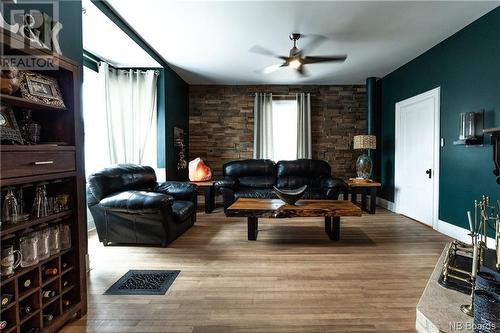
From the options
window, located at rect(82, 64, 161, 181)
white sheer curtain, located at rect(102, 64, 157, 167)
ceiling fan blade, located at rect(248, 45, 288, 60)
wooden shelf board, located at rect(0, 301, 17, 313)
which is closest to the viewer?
wooden shelf board, located at rect(0, 301, 17, 313)

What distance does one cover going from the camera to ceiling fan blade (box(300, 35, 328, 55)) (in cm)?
370

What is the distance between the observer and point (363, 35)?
3650 millimetres

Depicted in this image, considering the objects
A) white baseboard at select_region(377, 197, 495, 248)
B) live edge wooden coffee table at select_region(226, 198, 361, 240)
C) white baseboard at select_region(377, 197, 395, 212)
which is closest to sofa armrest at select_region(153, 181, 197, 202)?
live edge wooden coffee table at select_region(226, 198, 361, 240)

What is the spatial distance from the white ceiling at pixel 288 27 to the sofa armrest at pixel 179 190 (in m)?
2.10

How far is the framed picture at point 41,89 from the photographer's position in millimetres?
1541

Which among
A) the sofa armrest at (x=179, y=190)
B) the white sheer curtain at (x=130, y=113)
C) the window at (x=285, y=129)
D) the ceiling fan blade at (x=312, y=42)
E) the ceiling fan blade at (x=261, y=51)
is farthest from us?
the window at (x=285, y=129)

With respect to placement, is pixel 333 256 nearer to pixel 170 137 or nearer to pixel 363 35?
pixel 363 35

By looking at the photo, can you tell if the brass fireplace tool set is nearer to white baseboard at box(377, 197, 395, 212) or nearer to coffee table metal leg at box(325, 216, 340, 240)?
coffee table metal leg at box(325, 216, 340, 240)

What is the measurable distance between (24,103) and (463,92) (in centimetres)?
453

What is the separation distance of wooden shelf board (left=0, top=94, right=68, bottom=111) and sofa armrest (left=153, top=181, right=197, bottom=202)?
2.45m

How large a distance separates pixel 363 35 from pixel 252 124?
3135 millimetres

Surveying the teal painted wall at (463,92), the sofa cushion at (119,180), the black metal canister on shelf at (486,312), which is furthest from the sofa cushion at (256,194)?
the black metal canister on shelf at (486,312)

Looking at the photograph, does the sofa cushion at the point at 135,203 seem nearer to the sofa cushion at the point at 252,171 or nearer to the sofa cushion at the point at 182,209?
the sofa cushion at the point at 182,209

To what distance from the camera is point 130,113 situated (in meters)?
4.61
